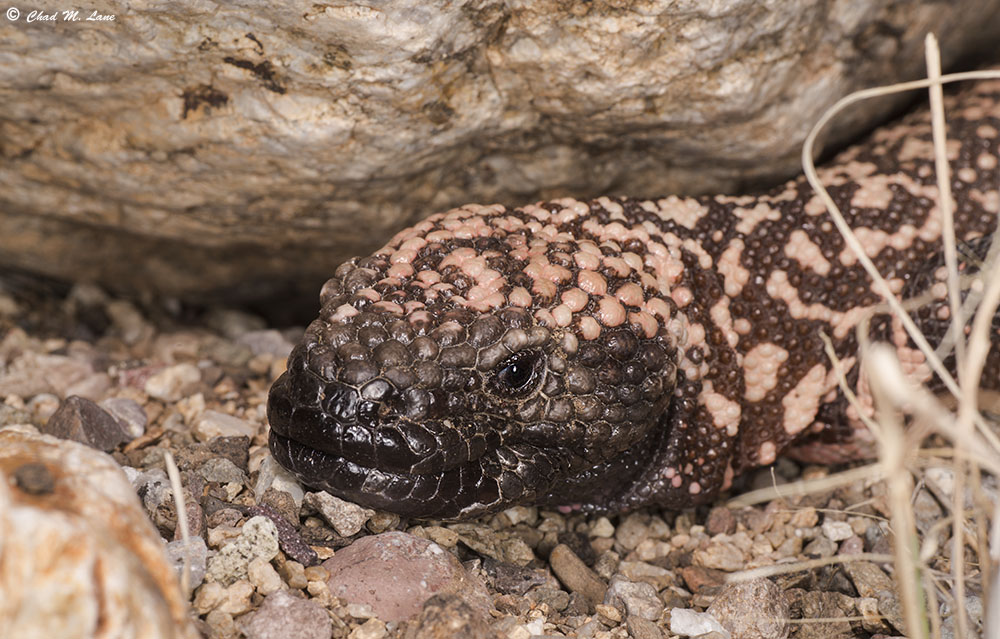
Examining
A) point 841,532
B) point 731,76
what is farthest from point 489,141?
point 841,532

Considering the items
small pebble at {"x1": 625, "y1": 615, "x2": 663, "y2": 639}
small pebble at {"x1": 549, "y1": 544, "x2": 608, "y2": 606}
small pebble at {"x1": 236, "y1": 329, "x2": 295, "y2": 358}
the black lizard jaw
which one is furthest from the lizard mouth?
small pebble at {"x1": 236, "y1": 329, "x2": 295, "y2": 358}

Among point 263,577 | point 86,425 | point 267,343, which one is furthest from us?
point 267,343

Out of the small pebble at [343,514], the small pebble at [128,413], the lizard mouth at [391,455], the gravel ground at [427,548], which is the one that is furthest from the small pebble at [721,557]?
the small pebble at [128,413]

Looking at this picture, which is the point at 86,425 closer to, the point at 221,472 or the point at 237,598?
the point at 221,472

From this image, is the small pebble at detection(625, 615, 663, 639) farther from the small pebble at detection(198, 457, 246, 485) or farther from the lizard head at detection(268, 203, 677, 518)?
the small pebble at detection(198, 457, 246, 485)

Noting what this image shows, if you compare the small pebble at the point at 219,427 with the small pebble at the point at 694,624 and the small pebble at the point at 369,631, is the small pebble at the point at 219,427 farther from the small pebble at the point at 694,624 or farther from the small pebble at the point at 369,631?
the small pebble at the point at 694,624

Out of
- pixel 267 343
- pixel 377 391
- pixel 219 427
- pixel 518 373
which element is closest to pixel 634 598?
pixel 518 373
